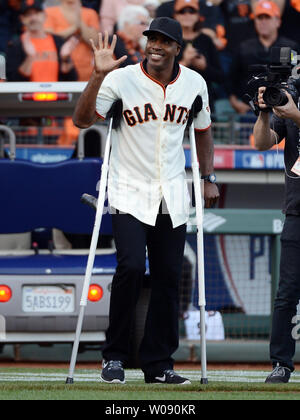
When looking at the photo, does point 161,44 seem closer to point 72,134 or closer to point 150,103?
point 150,103

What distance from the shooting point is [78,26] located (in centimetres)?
1295

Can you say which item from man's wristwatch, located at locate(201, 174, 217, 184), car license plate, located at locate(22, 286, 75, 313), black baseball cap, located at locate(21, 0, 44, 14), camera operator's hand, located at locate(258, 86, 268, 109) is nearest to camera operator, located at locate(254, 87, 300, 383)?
camera operator's hand, located at locate(258, 86, 268, 109)

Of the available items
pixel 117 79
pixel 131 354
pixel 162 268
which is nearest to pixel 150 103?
pixel 117 79

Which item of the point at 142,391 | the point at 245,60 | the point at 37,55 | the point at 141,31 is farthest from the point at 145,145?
the point at 245,60

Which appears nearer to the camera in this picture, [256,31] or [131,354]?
[131,354]

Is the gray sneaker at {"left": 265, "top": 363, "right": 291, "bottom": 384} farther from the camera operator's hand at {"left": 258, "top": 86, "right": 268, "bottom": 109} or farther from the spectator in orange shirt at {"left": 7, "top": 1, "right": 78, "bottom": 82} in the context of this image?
the spectator in orange shirt at {"left": 7, "top": 1, "right": 78, "bottom": 82}

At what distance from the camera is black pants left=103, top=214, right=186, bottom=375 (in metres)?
6.29

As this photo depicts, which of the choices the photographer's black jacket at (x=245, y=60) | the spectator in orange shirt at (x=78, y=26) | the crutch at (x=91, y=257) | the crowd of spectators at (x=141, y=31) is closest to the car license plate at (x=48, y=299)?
the crutch at (x=91, y=257)

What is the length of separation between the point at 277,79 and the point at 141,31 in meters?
6.13

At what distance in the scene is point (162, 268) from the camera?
6488 millimetres

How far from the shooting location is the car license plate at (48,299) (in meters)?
8.66

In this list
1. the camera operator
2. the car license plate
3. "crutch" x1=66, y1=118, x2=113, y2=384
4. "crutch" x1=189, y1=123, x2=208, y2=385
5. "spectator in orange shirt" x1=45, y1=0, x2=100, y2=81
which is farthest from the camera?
"spectator in orange shirt" x1=45, y1=0, x2=100, y2=81

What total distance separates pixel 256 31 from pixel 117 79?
7075mm

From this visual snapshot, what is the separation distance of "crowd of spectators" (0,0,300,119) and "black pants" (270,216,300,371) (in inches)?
227
